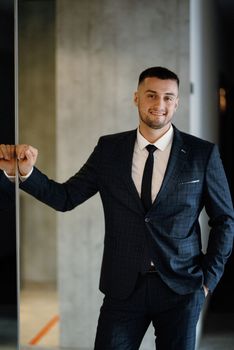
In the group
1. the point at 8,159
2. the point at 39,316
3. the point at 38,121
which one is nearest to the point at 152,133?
the point at 8,159

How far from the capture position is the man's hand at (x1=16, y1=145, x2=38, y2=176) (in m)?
1.51

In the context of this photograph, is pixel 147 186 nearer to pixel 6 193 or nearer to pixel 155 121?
pixel 155 121

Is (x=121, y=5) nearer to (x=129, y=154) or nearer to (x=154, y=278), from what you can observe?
(x=129, y=154)

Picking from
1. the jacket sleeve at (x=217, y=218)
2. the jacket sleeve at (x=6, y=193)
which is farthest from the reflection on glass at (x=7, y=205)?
the jacket sleeve at (x=217, y=218)

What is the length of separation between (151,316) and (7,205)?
2.43 ft

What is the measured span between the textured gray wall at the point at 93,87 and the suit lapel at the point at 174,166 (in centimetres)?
115

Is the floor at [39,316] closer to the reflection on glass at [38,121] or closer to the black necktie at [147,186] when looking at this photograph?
the reflection on glass at [38,121]

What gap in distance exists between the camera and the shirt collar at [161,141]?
1.84m

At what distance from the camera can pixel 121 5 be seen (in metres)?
3.02

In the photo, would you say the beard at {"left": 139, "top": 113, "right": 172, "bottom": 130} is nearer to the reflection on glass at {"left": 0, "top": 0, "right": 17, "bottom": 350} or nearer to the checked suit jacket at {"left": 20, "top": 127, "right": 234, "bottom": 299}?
the checked suit jacket at {"left": 20, "top": 127, "right": 234, "bottom": 299}

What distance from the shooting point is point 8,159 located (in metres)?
1.29

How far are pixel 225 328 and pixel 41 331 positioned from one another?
1068 millimetres

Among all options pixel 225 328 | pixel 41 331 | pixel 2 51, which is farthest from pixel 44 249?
pixel 2 51

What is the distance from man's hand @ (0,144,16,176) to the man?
15.1 inches
